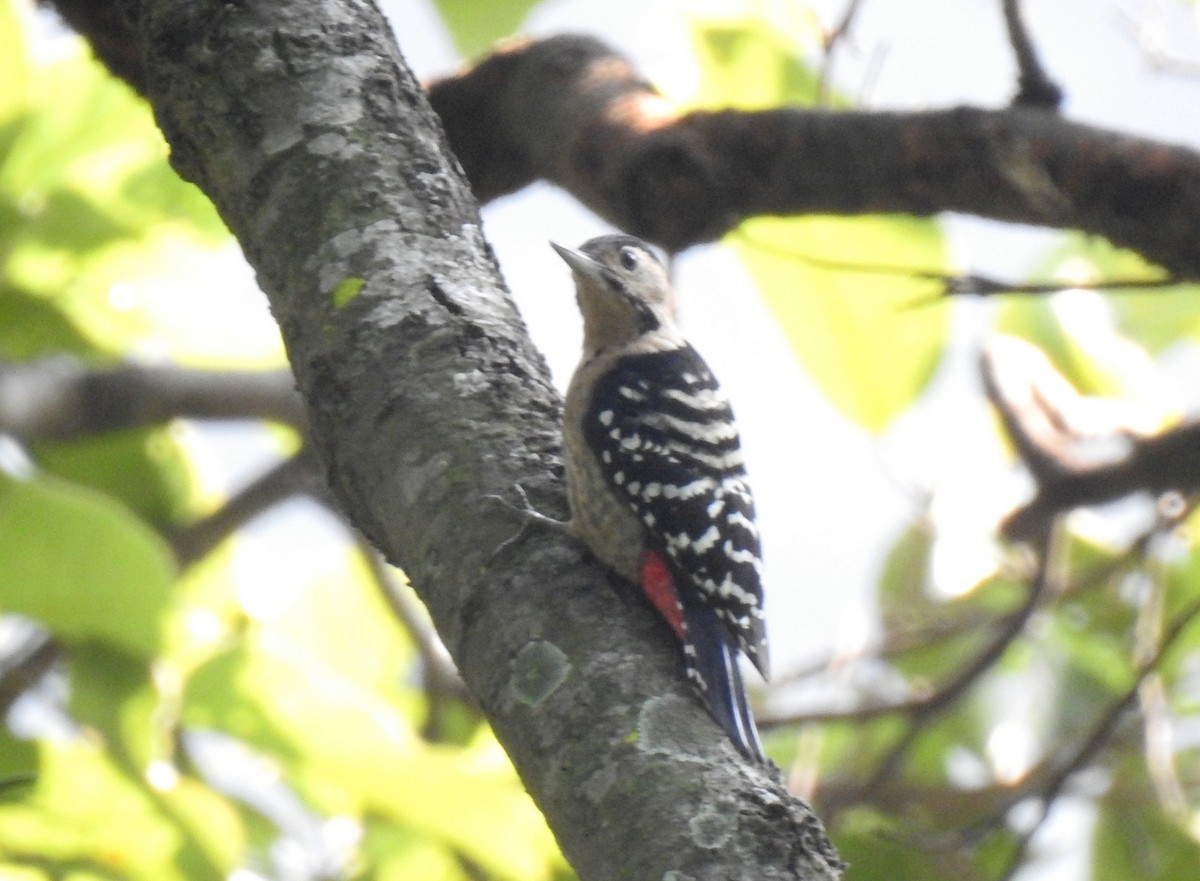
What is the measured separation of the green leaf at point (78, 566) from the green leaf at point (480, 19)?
1.34 m

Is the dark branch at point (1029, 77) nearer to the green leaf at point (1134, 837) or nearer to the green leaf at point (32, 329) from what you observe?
the green leaf at point (1134, 837)

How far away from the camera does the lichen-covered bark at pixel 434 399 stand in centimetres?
147

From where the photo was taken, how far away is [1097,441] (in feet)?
11.2

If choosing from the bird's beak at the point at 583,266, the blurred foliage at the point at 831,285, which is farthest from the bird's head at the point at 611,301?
the blurred foliage at the point at 831,285

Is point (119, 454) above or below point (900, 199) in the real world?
below

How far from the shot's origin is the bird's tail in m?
1.62

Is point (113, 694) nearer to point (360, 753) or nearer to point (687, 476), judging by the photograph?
point (360, 753)

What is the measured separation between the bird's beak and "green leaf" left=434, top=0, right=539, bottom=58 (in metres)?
0.52

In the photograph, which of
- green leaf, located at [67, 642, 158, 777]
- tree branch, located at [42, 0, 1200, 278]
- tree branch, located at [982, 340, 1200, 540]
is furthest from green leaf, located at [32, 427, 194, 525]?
tree branch, located at [982, 340, 1200, 540]

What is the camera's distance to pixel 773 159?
275 centimetres

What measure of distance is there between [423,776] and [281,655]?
364 mm

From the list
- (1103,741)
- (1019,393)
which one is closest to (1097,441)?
(1019,393)

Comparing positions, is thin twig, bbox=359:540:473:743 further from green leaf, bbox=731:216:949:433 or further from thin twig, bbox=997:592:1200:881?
thin twig, bbox=997:592:1200:881

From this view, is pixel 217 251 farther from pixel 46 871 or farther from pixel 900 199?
pixel 900 199
